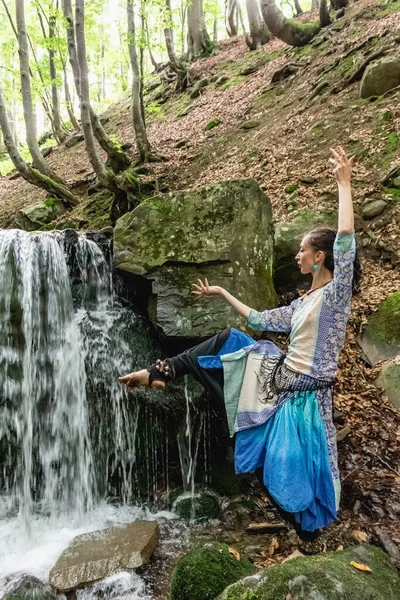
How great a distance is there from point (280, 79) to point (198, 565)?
13341 millimetres

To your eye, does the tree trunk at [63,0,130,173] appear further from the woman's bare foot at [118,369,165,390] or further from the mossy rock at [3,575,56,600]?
the mossy rock at [3,575,56,600]

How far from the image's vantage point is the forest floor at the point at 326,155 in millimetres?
4160

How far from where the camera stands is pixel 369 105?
894 centimetres

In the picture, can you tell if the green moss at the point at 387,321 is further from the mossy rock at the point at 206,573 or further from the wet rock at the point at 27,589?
the wet rock at the point at 27,589

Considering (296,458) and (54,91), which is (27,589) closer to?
(296,458)

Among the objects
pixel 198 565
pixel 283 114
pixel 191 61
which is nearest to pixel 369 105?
pixel 283 114

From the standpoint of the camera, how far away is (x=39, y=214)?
1039 cm

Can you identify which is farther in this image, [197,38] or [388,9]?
[197,38]

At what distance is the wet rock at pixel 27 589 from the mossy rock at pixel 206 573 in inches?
50.9

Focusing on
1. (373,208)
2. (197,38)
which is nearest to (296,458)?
(373,208)

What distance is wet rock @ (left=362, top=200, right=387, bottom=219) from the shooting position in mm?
6651

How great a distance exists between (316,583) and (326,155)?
7.80 m

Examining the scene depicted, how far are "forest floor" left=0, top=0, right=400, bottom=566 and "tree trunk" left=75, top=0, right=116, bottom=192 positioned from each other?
3.38ft

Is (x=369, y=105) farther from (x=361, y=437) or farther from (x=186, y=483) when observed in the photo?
(x=186, y=483)
